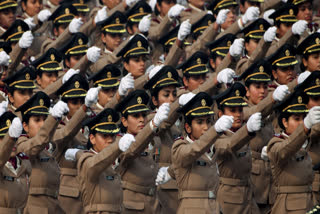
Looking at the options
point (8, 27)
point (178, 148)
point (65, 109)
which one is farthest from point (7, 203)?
point (8, 27)

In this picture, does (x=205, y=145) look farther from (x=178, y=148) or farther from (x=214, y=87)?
(x=214, y=87)

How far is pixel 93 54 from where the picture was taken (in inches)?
782

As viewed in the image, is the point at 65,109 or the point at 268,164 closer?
the point at 65,109

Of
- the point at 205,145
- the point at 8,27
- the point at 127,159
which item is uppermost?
the point at 205,145

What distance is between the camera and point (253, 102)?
1877cm

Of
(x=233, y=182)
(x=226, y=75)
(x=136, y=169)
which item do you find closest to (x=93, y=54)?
(x=226, y=75)

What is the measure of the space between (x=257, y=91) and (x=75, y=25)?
4.73 m

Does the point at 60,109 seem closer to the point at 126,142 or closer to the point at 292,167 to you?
the point at 126,142

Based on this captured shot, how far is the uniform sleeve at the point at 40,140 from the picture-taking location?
1633 cm

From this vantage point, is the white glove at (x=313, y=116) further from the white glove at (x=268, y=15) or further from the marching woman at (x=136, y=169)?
the white glove at (x=268, y=15)

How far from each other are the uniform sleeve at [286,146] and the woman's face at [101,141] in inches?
93.2

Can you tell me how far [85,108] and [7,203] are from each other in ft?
6.28

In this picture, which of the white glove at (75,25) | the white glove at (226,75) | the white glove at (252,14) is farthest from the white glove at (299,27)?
the white glove at (75,25)

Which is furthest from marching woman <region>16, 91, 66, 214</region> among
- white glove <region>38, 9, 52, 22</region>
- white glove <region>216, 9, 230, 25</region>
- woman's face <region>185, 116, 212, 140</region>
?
white glove <region>38, 9, 52, 22</region>
